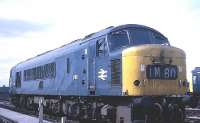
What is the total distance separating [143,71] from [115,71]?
3.87 feet

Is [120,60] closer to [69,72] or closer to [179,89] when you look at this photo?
[179,89]

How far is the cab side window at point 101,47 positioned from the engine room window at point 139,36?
1.09 metres

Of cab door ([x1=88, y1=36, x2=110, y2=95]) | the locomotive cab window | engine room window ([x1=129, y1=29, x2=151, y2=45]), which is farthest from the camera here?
the locomotive cab window

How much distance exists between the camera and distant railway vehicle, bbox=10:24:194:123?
13.3 metres

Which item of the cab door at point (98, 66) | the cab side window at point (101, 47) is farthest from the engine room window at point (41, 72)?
the cab side window at point (101, 47)

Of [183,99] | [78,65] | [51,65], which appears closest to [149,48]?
[183,99]

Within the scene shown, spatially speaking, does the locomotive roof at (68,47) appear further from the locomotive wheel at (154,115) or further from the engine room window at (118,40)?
the locomotive wheel at (154,115)

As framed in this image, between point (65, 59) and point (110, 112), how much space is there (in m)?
6.06

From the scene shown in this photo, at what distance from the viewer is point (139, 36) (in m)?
14.9

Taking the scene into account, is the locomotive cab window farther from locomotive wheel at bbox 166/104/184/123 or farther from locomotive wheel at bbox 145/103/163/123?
locomotive wheel at bbox 145/103/163/123

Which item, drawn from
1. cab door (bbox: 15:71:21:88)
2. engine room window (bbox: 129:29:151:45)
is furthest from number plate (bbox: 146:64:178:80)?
cab door (bbox: 15:71:21:88)

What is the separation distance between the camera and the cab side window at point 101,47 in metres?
15.2

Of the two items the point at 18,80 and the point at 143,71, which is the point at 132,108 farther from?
the point at 18,80

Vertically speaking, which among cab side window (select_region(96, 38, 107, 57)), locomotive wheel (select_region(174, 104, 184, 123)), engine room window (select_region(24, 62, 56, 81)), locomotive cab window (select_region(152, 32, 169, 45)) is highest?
locomotive cab window (select_region(152, 32, 169, 45))
